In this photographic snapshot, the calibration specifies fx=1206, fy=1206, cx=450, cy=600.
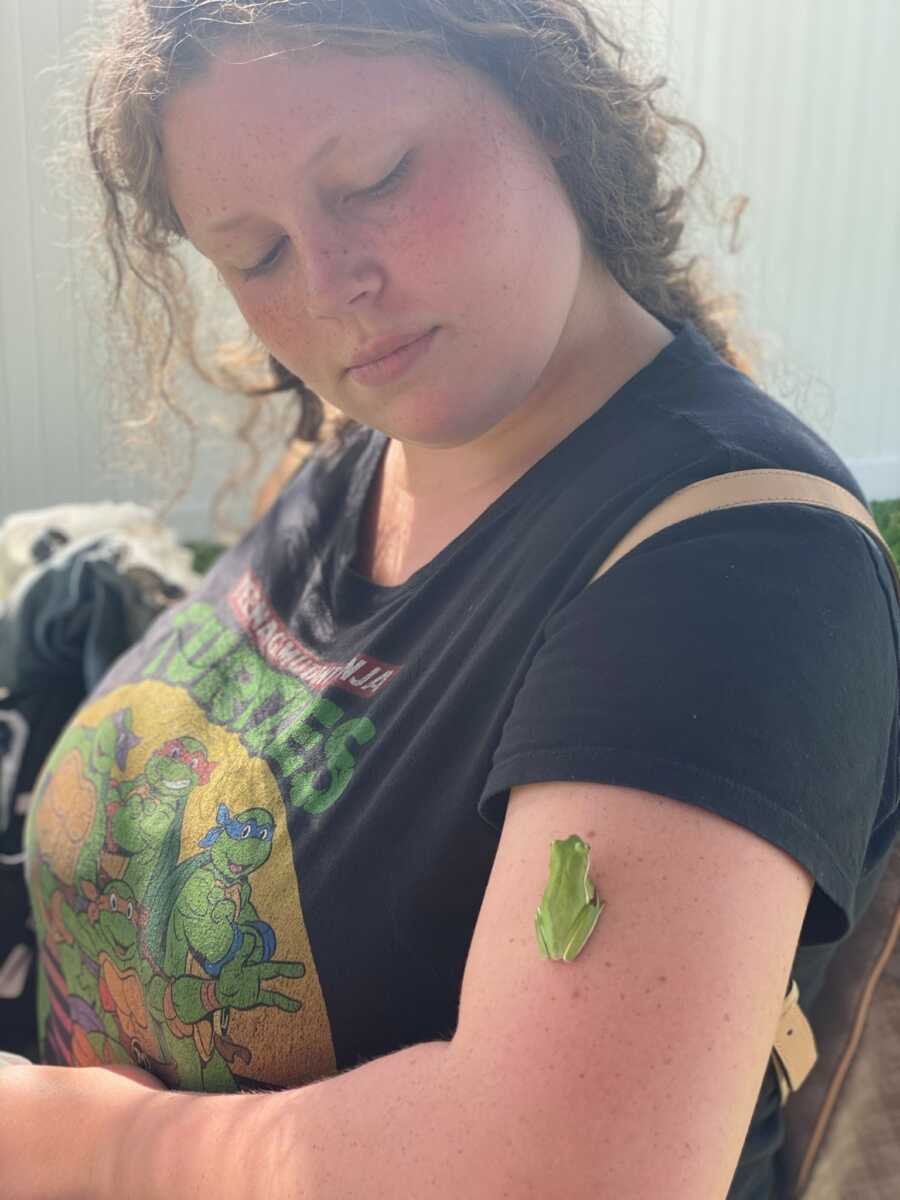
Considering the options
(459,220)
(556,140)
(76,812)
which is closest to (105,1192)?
(76,812)

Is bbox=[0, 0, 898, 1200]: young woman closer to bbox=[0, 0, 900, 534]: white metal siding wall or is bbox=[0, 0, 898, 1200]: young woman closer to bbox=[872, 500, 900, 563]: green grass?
bbox=[872, 500, 900, 563]: green grass

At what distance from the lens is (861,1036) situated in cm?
94

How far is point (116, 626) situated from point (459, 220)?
0.84 metres

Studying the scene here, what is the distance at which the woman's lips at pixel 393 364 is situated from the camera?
0.82 m

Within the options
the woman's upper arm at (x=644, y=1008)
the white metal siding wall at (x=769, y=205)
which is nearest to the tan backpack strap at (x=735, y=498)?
the woman's upper arm at (x=644, y=1008)

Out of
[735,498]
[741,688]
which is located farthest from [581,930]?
[735,498]

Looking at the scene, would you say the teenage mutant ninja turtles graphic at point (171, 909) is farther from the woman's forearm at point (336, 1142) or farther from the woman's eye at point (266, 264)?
the woman's eye at point (266, 264)

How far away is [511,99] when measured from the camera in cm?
83

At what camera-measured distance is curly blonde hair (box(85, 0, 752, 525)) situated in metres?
0.78

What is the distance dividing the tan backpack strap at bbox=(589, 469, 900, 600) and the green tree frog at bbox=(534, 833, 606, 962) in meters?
0.18

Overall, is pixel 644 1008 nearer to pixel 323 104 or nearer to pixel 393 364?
pixel 393 364

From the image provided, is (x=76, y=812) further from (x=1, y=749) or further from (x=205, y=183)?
(x=205, y=183)

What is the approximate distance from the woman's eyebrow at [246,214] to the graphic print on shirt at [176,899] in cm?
34

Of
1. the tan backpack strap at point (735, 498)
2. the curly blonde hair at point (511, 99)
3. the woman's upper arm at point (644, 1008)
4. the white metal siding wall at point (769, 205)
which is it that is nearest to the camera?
the woman's upper arm at point (644, 1008)
